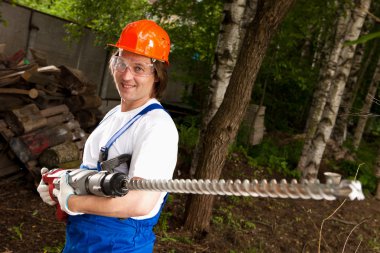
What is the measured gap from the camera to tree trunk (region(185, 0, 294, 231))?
13.6 ft

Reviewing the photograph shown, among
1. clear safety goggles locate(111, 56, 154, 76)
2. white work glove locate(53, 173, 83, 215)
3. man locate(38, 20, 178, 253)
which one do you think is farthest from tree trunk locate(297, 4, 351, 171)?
white work glove locate(53, 173, 83, 215)

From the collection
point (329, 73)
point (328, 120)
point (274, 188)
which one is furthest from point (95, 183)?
point (329, 73)

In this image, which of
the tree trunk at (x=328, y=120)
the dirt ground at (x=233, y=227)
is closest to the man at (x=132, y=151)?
the dirt ground at (x=233, y=227)

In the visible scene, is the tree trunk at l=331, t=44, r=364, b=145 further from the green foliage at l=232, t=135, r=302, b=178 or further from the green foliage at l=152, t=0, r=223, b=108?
the green foliage at l=152, t=0, r=223, b=108

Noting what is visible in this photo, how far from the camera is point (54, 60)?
10664 mm

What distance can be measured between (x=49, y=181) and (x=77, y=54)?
9796 millimetres

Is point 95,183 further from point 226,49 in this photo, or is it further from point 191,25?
point 191,25

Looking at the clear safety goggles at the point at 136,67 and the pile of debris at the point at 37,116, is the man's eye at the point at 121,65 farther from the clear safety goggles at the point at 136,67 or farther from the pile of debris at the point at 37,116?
the pile of debris at the point at 37,116

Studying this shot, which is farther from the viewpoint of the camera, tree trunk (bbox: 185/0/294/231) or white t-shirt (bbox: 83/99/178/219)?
tree trunk (bbox: 185/0/294/231)

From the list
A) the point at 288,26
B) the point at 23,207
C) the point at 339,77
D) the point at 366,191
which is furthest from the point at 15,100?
the point at 366,191

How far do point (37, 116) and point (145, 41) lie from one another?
16.1ft

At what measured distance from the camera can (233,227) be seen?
5.90 metres

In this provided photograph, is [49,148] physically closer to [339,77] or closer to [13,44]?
[13,44]

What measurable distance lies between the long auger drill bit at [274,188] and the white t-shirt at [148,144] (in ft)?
0.97
